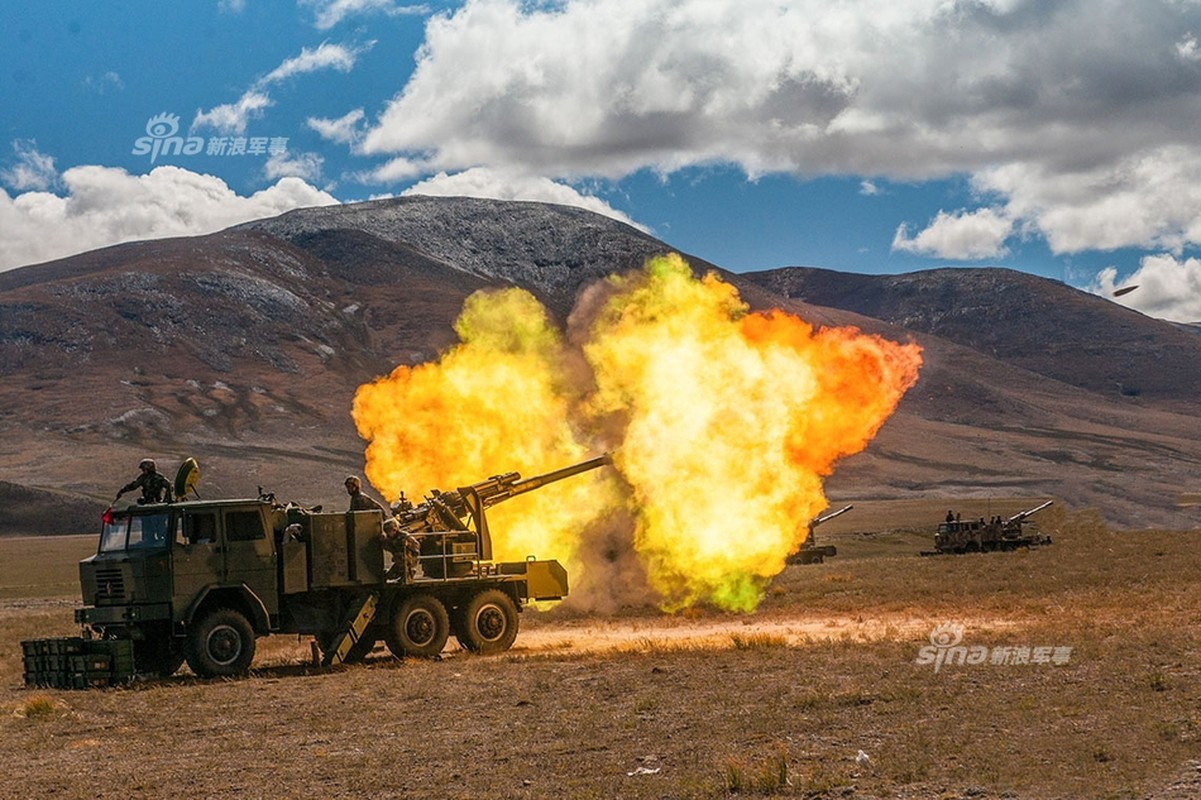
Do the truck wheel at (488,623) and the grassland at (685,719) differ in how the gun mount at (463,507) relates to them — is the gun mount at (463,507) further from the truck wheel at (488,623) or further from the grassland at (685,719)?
the grassland at (685,719)

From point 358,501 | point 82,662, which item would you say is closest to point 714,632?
point 358,501

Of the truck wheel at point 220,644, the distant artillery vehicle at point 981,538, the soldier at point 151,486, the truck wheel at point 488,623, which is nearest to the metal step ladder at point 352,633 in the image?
the truck wheel at point 220,644

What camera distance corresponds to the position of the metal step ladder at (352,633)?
28578 millimetres

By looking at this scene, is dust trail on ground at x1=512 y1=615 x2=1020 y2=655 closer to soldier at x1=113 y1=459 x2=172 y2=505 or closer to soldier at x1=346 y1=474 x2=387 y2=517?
soldier at x1=346 y1=474 x2=387 y2=517

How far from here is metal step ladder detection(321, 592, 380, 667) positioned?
2858 cm

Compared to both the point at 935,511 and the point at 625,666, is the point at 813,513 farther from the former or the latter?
the point at 935,511

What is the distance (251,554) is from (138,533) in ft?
7.33

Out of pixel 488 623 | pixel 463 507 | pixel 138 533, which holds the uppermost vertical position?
pixel 463 507

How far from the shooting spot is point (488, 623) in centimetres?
3027

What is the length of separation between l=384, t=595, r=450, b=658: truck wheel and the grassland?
1.69 feet

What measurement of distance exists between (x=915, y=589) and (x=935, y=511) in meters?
115

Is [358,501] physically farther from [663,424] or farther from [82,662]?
[663,424]

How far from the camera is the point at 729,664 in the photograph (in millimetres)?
24531

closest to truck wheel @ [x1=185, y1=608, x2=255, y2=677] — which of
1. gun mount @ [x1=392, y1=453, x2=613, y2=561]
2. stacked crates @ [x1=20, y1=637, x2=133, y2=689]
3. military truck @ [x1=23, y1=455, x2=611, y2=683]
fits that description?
military truck @ [x1=23, y1=455, x2=611, y2=683]
